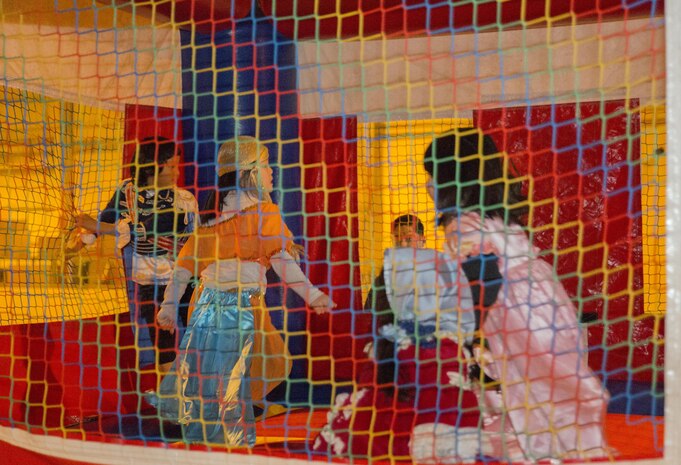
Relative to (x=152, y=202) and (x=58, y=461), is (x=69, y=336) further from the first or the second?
(x=58, y=461)

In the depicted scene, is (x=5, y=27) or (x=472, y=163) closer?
(x=472, y=163)

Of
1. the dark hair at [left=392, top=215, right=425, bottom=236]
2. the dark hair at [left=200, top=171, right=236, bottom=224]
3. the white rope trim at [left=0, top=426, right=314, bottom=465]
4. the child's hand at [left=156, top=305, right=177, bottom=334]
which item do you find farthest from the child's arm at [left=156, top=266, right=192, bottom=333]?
the dark hair at [left=392, top=215, right=425, bottom=236]

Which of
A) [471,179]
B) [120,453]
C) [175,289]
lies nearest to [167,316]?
[175,289]

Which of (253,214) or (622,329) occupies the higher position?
(253,214)

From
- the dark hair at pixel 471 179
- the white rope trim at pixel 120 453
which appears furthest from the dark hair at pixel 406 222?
the white rope trim at pixel 120 453

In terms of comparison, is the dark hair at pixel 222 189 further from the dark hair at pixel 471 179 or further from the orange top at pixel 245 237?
Answer: the dark hair at pixel 471 179

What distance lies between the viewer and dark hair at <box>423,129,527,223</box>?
1.85 meters

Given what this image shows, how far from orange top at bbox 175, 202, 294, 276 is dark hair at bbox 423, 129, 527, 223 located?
0.64 meters

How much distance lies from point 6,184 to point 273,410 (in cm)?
145

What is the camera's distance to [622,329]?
3.58 meters

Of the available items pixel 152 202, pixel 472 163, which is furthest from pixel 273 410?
pixel 472 163

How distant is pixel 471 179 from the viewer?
74.2 inches

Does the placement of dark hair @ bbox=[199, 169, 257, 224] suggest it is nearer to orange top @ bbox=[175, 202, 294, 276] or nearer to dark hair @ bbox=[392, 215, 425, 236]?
orange top @ bbox=[175, 202, 294, 276]

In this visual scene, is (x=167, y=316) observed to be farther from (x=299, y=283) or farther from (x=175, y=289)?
(x=299, y=283)
